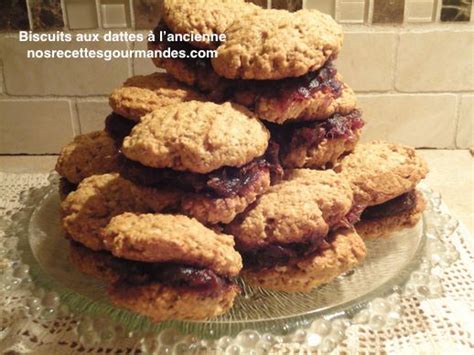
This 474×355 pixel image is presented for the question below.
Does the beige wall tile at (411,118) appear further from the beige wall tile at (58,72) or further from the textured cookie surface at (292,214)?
the textured cookie surface at (292,214)

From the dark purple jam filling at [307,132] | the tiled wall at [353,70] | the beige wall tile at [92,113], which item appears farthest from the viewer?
the beige wall tile at [92,113]

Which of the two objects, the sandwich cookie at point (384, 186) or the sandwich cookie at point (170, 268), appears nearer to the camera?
the sandwich cookie at point (170, 268)

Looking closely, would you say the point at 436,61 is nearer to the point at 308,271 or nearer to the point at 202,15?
the point at 202,15

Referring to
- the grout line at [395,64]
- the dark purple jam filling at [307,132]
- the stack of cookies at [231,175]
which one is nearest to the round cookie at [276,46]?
the stack of cookies at [231,175]

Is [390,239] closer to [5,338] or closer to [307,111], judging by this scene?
[307,111]

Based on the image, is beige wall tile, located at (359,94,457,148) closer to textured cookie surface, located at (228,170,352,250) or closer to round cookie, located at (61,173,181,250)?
textured cookie surface, located at (228,170,352,250)

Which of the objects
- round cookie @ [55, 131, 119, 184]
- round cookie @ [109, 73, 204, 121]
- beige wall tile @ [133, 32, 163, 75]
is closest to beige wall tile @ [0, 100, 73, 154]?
beige wall tile @ [133, 32, 163, 75]

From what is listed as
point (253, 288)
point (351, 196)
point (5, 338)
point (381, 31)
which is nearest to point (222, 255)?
point (253, 288)
